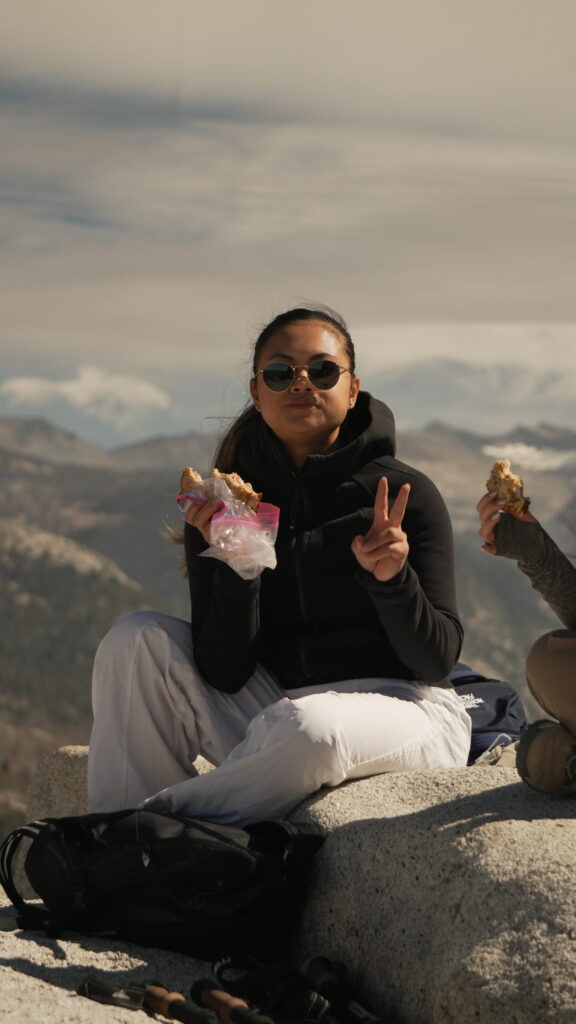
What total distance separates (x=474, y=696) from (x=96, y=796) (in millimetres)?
2359

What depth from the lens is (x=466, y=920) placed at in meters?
4.81

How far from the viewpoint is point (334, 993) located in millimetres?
4934

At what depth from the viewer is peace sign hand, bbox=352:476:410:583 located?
5.38m

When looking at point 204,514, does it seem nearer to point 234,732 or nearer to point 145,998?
point 234,732

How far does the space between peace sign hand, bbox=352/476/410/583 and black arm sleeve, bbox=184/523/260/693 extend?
645mm

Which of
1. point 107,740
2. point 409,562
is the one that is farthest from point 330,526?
point 107,740

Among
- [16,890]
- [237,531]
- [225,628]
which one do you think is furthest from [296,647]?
[16,890]

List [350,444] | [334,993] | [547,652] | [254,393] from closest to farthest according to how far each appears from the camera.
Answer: [334,993] < [547,652] < [350,444] < [254,393]

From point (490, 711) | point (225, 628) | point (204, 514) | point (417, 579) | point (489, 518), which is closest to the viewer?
point (489, 518)

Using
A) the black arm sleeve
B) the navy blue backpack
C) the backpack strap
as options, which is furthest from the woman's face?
the backpack strap

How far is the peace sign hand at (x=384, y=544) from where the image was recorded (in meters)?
5.38

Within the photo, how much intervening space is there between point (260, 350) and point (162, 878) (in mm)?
2643

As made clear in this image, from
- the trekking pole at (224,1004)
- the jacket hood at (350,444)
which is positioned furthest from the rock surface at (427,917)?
the jacket hood at (350,444)

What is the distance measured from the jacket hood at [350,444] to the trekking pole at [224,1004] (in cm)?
251
